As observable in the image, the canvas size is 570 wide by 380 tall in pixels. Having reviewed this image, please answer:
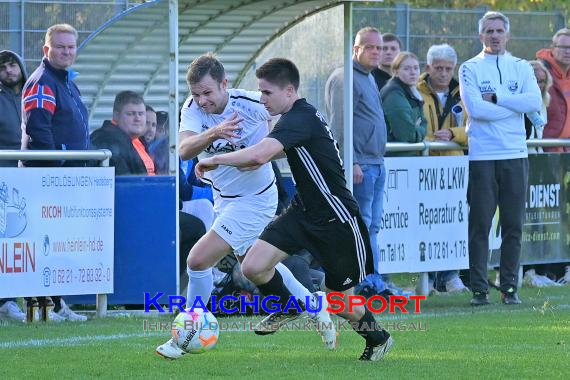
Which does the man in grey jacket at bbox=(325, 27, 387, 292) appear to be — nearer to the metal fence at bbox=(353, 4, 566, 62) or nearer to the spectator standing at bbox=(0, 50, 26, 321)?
the spectator standing at bbox=(0, 50, 26, 321)

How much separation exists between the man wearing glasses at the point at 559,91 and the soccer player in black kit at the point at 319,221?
709cm

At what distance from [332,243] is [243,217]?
1360 mm

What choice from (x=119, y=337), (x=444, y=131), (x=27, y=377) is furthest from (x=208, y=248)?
(x=444, y=131)

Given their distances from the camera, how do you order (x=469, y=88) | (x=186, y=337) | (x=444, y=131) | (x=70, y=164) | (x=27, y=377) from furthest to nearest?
(x=444, y=131) < (x=469, y=88) < (x=70, y=164) < (x=186, y=337) < (x=27, y=377)

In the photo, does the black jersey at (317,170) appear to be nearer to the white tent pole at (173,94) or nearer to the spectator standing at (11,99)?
the white tent pole at (173,94)

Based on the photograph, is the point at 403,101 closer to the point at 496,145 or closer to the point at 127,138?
the point at 496,145

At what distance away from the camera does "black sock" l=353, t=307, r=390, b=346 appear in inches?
353

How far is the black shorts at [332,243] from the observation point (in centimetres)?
905

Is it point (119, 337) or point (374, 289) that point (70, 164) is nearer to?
point (119, 337)

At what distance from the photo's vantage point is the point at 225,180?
1038cm

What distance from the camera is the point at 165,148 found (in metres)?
12.3

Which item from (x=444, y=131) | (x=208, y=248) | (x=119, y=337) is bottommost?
(x=119, y=337)

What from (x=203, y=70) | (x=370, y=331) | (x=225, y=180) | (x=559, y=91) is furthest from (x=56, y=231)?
(x=559, y=91)

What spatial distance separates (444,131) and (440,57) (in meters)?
0.87
